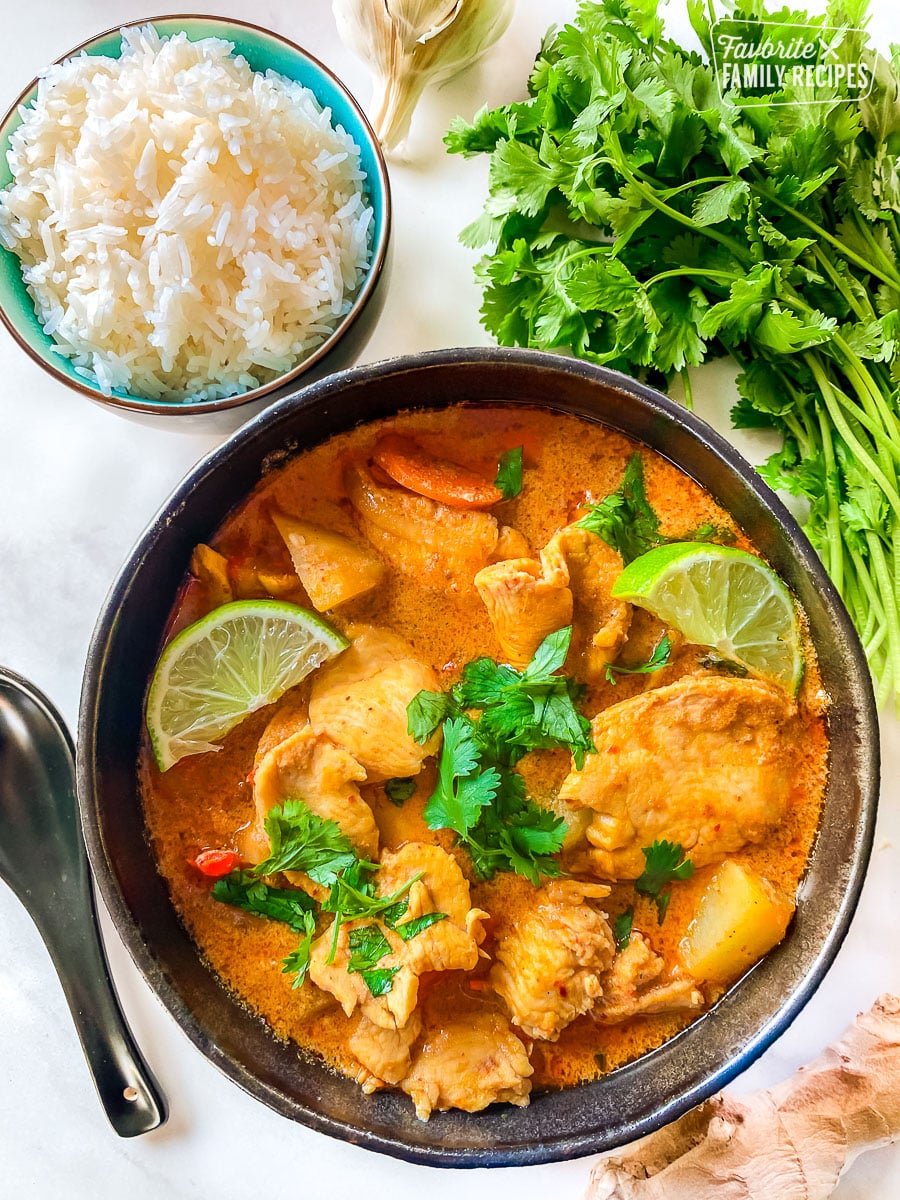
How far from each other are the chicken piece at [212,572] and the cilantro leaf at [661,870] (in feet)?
3.31

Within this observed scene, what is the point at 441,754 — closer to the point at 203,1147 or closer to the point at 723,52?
the point at 203,1147

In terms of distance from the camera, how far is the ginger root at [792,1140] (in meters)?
2.18

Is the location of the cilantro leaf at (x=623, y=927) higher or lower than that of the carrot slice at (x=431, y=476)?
lower

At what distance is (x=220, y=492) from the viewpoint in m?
2.06

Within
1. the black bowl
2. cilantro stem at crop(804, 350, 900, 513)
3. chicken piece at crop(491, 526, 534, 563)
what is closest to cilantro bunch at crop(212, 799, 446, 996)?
the black bowl

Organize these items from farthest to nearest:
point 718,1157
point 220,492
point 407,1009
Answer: point 718,1157, point 220,492, point 407,1009

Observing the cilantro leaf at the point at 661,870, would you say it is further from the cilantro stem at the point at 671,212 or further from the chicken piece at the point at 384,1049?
the cilantro stem at the point at 671,212

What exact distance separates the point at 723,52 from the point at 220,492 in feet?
4.41

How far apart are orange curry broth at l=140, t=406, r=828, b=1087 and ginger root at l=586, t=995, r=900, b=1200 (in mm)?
306

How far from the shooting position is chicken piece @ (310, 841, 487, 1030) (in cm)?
196

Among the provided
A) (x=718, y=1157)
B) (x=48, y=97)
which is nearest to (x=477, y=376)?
(x=48, y=97)

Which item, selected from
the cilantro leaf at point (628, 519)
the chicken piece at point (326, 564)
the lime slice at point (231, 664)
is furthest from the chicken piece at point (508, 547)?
the lime slice at point (231, 664)

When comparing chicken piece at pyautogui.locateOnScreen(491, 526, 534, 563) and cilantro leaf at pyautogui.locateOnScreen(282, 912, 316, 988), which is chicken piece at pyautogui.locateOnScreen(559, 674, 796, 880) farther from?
cilantro leaf at pyautogui.locateOnScreen(282, 912, 316, 988)

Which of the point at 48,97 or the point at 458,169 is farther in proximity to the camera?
the point at 458,169
